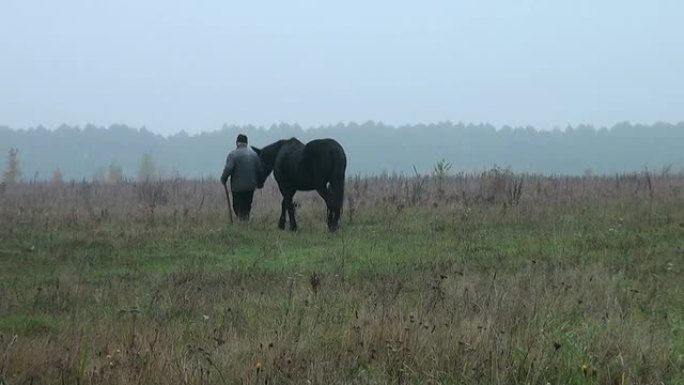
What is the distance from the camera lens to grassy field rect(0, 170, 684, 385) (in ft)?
13.8

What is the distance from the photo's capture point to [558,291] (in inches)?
239

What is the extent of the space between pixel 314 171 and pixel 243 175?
5.28 feet

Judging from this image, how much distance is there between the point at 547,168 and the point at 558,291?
17125cm

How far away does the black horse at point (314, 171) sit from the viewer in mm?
12242

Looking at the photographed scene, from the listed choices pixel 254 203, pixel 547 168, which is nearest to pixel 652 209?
pixel 254 203

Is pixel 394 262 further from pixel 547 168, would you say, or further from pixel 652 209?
pixel 547 168

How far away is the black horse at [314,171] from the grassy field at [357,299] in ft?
1.62

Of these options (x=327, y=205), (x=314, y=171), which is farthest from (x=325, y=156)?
(x=327, y=205)

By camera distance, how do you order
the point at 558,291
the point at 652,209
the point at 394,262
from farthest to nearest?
the point at 652,209, the point at 394,262, the point at 558,291

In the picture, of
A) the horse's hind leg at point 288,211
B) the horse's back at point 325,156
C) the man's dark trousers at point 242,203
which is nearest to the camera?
the horse's back at point 325,156

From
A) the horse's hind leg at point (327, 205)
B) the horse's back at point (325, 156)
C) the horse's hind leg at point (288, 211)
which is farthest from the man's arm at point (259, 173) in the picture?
the horse's hind leg at point (327, 205)

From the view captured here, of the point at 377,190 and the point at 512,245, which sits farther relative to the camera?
the point at 377,190

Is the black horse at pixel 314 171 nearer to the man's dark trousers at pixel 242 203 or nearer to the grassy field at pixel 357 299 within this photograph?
the grassy field at pixel 357 299

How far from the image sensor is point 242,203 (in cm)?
1377
